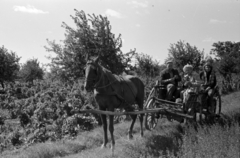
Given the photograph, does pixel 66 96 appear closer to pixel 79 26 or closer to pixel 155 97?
pixel 155 97

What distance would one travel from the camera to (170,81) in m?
7.05

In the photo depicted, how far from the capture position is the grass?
4430 millimetres

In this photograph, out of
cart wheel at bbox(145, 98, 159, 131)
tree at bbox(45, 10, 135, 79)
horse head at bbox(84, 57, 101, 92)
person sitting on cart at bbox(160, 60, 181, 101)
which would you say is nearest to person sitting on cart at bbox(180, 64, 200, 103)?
person sitting on cart at bbox(160, 60, 181, 101)

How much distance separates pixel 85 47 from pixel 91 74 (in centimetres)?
954

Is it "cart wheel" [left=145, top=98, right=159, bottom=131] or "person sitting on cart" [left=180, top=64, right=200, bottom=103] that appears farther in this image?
"cart wheel" [left=145, top=98, right=159, bottom=131]

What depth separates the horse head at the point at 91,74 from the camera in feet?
16.4

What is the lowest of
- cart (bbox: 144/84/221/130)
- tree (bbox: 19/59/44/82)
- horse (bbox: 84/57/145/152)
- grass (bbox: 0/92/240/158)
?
grass (bbox: 0/92/240/158)

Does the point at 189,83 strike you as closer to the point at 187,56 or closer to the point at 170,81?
the point at 170,81

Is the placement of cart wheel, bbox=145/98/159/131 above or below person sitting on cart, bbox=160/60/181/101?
below

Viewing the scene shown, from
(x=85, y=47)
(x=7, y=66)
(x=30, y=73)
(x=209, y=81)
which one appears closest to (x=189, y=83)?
(x=209, y=81)

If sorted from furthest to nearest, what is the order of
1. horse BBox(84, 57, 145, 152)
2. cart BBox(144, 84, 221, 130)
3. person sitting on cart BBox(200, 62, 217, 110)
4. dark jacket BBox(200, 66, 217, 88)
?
1. dark jacket BBox(200, 66, 217, 88)
2. person sitting on cart BBox(200, 62, 217, 110)
3. cart BBox(144, 84, 221, 130)
4. horse BBox(84, 57, 145, 152)

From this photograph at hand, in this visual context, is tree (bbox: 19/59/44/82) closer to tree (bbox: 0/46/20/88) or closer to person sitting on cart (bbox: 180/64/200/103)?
tree (bbox: 0/46/20/88)

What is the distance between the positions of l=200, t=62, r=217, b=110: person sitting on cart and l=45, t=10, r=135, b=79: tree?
23.3 ft

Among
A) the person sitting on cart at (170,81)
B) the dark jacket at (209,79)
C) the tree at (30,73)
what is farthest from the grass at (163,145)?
the tree at (30,73)
